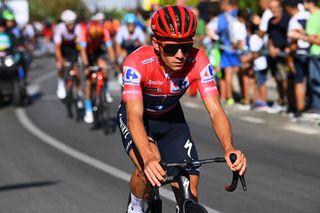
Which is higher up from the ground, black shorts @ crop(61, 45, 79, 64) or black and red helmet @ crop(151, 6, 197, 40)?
black and red helmet @ crop(151, 6, 197, 40)

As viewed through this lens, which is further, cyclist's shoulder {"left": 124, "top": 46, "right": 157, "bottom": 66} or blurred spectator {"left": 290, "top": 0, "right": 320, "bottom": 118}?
blurred spectator {"left": 290, "top": 0, "right": 320, "bottom": 118}

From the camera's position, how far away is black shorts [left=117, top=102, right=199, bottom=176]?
6133 mm

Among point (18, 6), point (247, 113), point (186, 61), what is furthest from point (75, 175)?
point (18, 6)

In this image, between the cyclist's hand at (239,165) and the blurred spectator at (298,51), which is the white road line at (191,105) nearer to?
the blurred spectator at (298,51)

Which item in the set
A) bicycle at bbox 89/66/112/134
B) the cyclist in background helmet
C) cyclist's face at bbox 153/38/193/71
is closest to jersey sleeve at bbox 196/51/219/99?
cyclist's face at bbox 153/38/193/71

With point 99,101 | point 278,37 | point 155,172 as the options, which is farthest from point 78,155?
point 155,172

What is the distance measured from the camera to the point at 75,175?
1063 cm

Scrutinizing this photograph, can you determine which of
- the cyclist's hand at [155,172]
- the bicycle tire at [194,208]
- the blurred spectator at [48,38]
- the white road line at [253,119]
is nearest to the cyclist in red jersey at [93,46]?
the white road line at [253,119]

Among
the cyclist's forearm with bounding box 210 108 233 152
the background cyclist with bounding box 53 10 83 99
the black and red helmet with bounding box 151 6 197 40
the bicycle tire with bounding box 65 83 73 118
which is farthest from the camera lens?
the bicycle tire with bounding box 65 83 73 118

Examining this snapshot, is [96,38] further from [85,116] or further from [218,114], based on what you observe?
[218,114]

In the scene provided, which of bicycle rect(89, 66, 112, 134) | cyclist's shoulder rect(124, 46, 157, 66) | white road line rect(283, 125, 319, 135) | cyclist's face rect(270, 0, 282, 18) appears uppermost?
cyclist's shoulder rect(124, 46, 157, 66)

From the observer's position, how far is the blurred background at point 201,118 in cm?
925

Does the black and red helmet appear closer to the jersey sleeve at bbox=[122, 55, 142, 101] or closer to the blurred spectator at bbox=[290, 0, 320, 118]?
the jersey sleeve at bbox=[122, 55, 142, 101]

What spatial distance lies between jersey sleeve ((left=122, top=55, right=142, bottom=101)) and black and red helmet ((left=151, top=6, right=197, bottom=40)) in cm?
36
